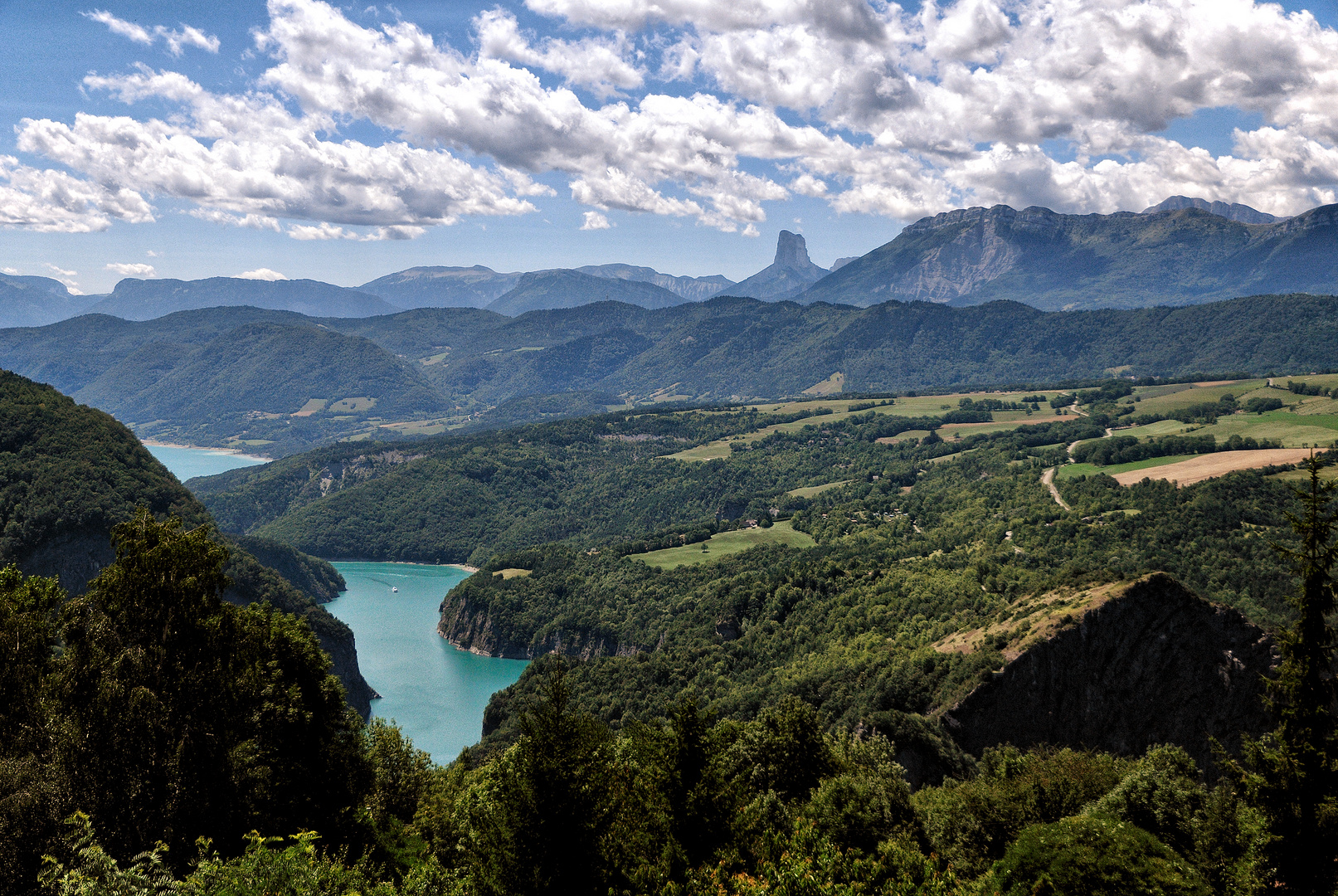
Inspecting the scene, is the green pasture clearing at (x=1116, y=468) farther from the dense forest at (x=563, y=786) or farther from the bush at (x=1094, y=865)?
the bush at (x=1094, y=865)

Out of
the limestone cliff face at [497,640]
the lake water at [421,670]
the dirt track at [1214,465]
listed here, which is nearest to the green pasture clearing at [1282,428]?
the dirt track at [1214,465]

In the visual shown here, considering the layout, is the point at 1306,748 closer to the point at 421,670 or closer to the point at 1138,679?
the point at 1138,679

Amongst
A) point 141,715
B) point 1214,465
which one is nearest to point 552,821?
point 141,715

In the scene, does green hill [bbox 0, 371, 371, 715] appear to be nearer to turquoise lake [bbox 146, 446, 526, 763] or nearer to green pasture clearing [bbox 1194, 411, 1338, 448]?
turquoise lake [bbox 146, 446, 526, 763]

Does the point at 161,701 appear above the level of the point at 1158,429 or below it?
above

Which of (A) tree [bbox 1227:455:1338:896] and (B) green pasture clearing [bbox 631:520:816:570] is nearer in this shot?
(A) tree [bbox 1227:455:1338:896]

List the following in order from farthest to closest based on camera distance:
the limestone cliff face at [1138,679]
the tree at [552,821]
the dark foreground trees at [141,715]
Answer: the limestone cliff face at [1138,679] → the dark foreground trees at [141,715] → the tree at [552,821]

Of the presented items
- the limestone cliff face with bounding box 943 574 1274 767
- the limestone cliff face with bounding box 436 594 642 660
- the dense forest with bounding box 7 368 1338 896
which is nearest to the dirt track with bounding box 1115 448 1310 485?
the limestone cliff face with bounding box 943 574 1274 767
